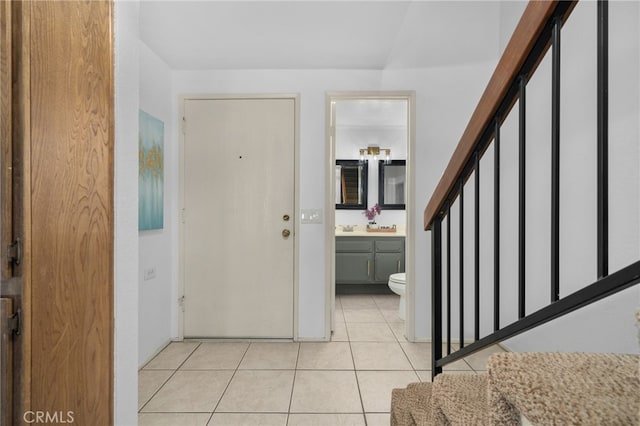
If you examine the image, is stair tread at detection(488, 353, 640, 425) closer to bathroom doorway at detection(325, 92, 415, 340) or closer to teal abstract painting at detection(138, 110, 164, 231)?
teal abstract painting at detection(138, 110, 164, 231)

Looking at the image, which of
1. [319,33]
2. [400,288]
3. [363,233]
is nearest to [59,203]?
[319,33]

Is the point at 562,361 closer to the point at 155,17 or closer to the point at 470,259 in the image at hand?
the point at 470,259

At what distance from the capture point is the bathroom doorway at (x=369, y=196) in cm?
435

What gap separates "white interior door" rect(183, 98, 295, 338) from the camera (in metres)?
2.89

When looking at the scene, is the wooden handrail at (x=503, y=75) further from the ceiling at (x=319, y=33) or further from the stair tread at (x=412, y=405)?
the ceiling at (x=319, y=33)

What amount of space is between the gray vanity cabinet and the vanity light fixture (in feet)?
3.92

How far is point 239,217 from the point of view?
2.91 metres

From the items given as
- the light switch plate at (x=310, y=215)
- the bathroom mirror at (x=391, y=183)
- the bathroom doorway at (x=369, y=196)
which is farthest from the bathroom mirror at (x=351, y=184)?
the light switch plate at (x=310, y=215)

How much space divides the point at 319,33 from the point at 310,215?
139 centimetres

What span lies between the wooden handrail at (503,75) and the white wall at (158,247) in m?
2.23

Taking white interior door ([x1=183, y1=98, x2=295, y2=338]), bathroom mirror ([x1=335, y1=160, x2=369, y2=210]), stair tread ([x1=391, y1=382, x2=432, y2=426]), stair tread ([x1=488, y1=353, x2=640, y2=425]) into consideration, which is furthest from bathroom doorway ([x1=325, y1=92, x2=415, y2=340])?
stair tread ([x1=488, y1=353, x2=640, y2=425])

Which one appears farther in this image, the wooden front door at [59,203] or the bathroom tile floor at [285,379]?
the bathroom tile floor at [285,379]

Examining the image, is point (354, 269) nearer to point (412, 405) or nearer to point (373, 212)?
point (373, 212)

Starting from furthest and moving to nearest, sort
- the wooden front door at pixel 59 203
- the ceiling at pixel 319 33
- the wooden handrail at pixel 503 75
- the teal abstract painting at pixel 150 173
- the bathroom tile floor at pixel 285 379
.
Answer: the teal abstract painting at pixel 150 173 < the ceiling at pixel 319 33 < the bathroom tile floor at pixel 285 379 < the wooden front door at pixel 59 203 < the wooden handrail at pixel 503 75
